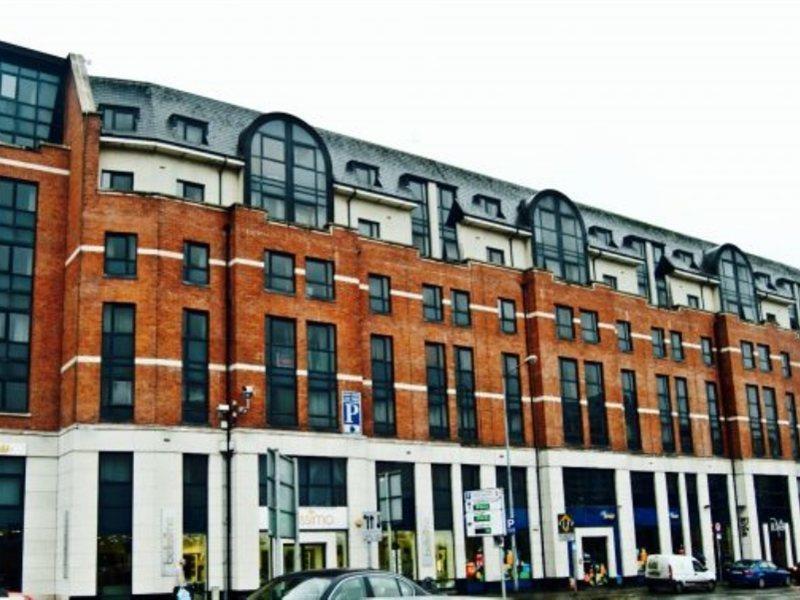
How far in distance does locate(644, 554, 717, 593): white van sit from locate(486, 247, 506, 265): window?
16.4m

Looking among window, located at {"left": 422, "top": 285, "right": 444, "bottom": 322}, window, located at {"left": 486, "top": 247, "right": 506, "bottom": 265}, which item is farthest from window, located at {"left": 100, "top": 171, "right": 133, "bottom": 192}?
window, located at {"left": 486, "top": 247, "right": 506, "bottom": 265}

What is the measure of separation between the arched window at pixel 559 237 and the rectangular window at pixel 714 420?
41.4ft

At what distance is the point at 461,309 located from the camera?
4778 centimetres

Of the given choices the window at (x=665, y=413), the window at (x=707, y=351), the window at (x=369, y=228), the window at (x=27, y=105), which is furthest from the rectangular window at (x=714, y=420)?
the window at (x=27, y=105)

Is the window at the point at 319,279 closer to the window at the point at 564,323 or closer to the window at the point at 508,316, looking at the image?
the window at the point at 508,316

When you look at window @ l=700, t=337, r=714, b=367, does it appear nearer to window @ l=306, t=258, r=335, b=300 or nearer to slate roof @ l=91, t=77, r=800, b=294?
slate roof @ l=91, t=77, r=800, b=294

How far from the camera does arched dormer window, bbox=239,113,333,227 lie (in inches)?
1625

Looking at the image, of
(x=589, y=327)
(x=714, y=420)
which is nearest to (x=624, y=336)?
(x=589, y=327)

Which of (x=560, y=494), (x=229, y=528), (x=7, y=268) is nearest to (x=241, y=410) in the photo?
(x=229, y=528)

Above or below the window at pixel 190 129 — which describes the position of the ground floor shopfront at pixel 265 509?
below

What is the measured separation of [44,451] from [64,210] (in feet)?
31.3

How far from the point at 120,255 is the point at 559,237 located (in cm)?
2505

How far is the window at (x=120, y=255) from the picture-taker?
3684 cm

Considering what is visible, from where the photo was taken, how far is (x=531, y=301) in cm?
5009
